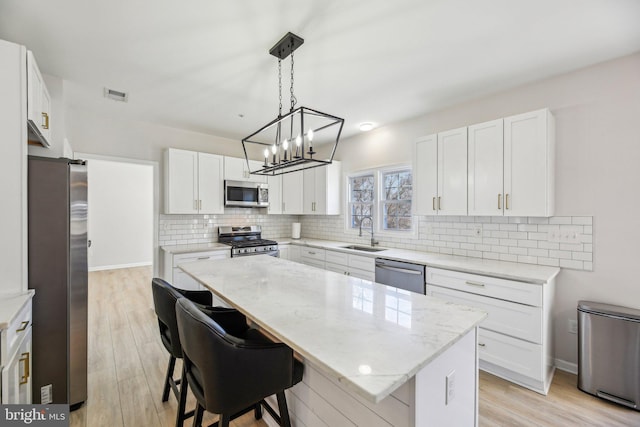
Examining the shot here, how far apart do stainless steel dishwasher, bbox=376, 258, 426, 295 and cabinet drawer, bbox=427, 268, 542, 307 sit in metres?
0.10

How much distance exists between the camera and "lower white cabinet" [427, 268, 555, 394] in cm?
218

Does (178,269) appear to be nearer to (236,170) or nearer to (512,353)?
(236,170)

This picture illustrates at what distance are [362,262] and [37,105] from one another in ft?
10.9

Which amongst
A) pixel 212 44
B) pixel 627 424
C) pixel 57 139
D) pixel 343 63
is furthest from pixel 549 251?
pixel 57 139

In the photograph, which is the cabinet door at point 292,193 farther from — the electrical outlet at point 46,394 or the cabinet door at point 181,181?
the electrical outlet at point 46,394

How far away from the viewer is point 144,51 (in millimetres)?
2160

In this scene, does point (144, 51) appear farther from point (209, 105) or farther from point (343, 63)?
point (343, 63)

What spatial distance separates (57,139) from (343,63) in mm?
2680

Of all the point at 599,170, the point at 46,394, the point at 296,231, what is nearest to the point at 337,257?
the point at 296,231

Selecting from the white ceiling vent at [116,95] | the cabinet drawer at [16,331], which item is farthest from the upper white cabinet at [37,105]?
the cabinet drawer at [16,331]

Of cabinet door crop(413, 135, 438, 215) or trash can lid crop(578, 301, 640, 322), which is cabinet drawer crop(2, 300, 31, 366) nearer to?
cabinet door crop(413, 135, 438, 215)

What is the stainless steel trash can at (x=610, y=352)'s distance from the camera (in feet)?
6.55

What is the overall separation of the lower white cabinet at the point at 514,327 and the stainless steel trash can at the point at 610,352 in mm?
227

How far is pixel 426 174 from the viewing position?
3201mm
